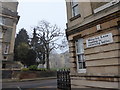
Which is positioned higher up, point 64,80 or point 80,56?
point 80,56

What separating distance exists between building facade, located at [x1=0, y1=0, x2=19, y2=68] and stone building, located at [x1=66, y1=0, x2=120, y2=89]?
2283 cm

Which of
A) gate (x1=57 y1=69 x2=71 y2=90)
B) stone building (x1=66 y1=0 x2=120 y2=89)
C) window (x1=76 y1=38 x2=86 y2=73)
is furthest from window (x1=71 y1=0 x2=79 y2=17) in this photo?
gate (x1=57 y1=69 x2=71 y2=90)

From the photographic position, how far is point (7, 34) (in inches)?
1232

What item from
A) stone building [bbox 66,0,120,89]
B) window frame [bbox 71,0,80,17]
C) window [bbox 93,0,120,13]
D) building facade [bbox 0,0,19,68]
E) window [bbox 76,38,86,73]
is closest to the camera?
stone building [bbox 66,0,120,89]

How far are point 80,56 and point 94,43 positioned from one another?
1561 mm

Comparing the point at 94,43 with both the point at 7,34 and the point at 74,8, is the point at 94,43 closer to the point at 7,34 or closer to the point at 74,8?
the point at 74,8

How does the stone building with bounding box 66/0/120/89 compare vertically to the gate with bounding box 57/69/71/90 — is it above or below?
above

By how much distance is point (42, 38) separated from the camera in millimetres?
35531

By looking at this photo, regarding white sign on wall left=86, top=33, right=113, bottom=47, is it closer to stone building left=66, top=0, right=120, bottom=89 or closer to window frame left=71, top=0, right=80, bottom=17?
stone building left=66, top=0, right=120, bottom=89

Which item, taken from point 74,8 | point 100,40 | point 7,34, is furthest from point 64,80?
point 7,34

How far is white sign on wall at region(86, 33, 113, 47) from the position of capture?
22.2 feet

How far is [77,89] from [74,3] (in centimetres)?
539

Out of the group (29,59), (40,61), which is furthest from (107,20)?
(40,61)

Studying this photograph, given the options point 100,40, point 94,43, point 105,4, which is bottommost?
point 94,43
